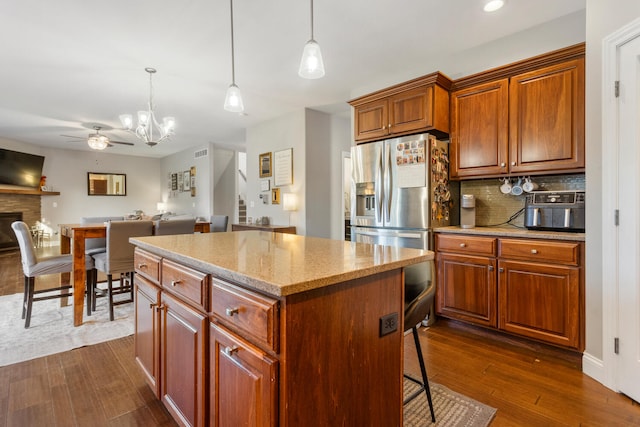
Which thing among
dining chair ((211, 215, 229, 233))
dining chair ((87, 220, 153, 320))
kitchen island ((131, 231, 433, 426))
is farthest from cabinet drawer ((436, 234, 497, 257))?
dining chair ((211, 215, 229, 233))

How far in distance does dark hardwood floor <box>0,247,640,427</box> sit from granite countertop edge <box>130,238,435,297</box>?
101 centimetres

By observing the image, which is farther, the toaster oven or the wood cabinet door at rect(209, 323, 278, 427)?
the toaster oven

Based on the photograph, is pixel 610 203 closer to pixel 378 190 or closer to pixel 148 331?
pixel 378 190

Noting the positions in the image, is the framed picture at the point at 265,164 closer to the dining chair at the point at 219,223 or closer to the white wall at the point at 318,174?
the white wall at the point at 318,174

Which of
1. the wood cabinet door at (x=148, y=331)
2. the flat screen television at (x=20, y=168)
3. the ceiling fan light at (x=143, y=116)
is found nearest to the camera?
the wood cabinet door at (x=148, y=331)

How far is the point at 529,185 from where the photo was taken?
8.86 ft

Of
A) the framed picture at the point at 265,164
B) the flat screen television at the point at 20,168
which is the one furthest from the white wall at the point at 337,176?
the flat screen television at the point at 20,168

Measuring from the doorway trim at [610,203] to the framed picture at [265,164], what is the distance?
174 inches

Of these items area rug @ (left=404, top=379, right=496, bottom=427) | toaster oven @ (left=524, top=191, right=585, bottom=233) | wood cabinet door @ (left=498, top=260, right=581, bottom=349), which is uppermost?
toaster oven @ (left=524, top=191, right=585, bottom=233)

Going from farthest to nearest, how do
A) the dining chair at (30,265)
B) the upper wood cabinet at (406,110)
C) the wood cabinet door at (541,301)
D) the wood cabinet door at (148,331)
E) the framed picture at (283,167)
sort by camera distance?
Answer: the framed picture at (283,167)
the upper wood cabinet at (406,110)
the dining chair at (30,265)
the wood cabinet door at (541,301)
the wood cabinet door at (148,331)

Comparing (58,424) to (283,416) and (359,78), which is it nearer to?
(283,416)

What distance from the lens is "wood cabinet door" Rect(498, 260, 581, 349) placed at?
7.08ft

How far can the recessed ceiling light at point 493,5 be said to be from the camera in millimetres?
2357

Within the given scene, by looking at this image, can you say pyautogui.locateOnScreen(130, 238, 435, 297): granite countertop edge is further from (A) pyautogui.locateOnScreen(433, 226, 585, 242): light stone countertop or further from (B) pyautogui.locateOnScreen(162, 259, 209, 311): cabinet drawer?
(A) pyautogui.locateOnScreen(433, 226, 585, 242): light stone countertop
